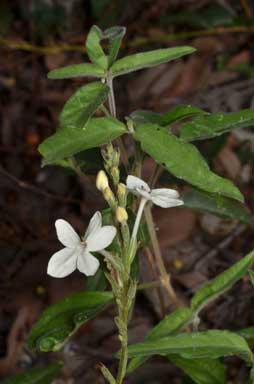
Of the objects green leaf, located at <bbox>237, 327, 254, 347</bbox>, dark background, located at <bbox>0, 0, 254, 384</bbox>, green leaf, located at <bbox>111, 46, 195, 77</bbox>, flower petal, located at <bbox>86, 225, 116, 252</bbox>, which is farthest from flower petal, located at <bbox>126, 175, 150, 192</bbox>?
dark background, located at <bbox>0, 0, 254, 384</bbox>

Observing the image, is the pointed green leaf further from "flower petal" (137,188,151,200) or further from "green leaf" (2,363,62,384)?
"green leaf" (2,363,62,384)

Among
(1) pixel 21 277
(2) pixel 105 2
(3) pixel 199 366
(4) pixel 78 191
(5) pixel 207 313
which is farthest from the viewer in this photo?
(2) pixel 105 2

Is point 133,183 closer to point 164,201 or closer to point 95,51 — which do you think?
point 164,201

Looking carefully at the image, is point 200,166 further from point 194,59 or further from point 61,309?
point 194,59

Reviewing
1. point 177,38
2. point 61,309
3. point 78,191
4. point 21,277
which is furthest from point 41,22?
point 61,309

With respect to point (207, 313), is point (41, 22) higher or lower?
higher

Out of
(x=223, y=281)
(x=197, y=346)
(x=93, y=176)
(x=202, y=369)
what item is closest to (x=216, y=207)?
(x=223, y=281)

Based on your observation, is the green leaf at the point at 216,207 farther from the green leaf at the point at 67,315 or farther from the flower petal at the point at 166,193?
the flower petal at the point at 166,193

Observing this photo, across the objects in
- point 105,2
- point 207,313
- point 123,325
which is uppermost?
point 105,2
